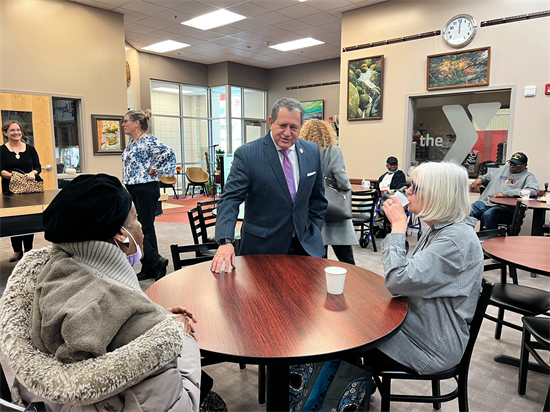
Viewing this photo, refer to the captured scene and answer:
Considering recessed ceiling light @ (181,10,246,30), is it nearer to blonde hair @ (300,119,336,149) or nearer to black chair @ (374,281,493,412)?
blonde hair @ (300,119,336,149)

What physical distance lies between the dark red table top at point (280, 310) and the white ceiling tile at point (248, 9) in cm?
644

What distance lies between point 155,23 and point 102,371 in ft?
28.2

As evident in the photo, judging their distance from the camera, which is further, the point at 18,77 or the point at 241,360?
the point at 18,77

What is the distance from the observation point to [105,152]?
722cm

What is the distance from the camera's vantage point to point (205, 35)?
871 cm

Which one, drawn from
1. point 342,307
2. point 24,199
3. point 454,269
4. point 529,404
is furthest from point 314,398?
point 24,199

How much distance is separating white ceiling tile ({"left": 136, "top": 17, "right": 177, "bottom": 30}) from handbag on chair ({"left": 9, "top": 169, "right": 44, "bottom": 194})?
4816 millimetres

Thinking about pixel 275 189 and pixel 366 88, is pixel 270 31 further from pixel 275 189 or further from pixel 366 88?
pixel 275 189

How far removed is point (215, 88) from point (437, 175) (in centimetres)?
1133

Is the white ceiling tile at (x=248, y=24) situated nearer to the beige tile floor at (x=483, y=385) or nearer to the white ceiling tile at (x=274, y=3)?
the white ceiling tile at (x=274, y=3)

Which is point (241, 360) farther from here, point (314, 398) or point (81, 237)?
point (314, 398)

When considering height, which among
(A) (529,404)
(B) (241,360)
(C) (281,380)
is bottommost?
(A) (529,404)

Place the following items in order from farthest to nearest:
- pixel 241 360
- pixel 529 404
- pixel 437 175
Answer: pixel 529 404 < pixel 437 175 < pixel 241 360

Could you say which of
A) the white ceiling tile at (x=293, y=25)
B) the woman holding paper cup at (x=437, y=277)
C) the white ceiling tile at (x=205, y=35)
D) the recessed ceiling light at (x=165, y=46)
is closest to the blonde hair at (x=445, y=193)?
the woman holding paper cup at (x=437, y=277)
